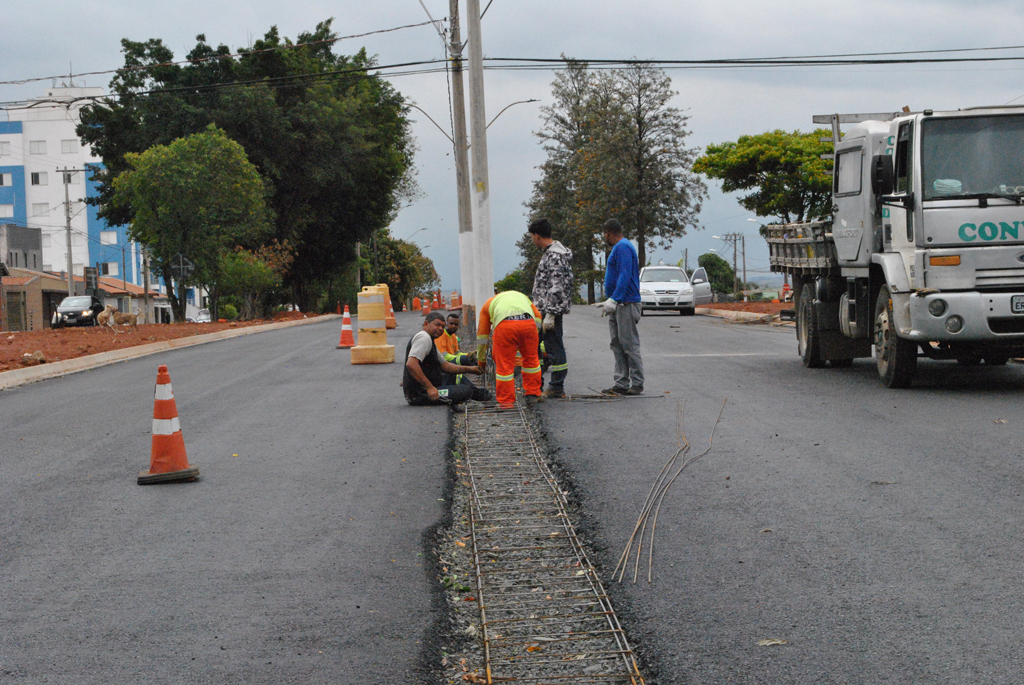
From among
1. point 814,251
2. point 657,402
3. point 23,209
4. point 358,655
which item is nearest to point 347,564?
point 358,655

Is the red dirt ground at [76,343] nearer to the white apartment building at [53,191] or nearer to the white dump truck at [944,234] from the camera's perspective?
the white dump truck at [944,234]

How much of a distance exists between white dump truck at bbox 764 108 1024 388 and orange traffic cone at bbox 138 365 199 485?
7.16 metres

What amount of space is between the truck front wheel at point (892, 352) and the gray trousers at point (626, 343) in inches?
105

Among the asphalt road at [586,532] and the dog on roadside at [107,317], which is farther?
the dog on roadside at [107,317]

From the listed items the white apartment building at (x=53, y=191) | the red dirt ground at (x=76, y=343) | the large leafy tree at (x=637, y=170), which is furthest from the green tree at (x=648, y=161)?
the white apartment building at (x=53, y=191)

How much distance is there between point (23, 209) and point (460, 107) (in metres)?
84.8

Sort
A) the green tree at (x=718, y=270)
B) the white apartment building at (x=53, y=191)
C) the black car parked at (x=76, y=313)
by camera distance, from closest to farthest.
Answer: the black car parked at (x=76, y=313), the white apartment building at (x=53, y=191), the green tree at (x=718, y=270)

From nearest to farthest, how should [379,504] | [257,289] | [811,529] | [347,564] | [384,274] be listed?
[347,564] → [811,529] → [379,504] → [257,289] → [384,274]

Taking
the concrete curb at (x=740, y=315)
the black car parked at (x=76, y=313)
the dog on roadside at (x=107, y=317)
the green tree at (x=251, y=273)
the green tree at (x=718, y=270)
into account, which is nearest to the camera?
the concrete curb at (x=740, y=315)

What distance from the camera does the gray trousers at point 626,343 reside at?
36.6ft

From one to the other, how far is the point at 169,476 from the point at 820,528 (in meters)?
4.39

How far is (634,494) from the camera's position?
21.2ft

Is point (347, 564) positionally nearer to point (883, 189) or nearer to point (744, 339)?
point (883, 189)

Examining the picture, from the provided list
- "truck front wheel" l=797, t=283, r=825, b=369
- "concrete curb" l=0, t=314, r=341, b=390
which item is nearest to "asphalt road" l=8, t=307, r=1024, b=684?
"truck front wheel" l=797, t=283, r=825, b=369
